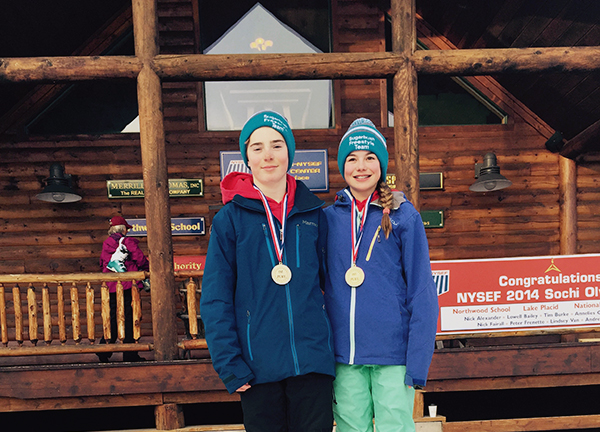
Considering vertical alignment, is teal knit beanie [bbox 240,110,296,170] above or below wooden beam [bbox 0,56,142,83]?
below

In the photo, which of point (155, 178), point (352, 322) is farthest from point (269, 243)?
point (155, 178)

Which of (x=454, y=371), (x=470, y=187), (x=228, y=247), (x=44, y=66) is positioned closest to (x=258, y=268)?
(x=228, y=247)

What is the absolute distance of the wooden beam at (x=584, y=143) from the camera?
20.0ft

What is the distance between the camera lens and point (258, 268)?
1840 millimetres

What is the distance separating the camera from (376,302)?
1903 mm

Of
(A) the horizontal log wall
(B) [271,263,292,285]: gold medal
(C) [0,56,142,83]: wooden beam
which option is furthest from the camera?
(A) the horizontal log wall

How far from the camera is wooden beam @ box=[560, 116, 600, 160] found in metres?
6.10

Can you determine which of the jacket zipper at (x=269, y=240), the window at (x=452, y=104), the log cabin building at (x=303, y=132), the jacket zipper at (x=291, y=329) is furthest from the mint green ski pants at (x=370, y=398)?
the window at (x=452, y=104)

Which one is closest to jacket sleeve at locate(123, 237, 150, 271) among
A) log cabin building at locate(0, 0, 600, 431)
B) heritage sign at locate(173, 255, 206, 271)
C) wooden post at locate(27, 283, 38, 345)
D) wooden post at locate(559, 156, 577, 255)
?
log cabin building at locate(0, 0, 600, 431)

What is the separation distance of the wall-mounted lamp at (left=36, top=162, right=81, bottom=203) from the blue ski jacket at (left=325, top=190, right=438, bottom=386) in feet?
20.5

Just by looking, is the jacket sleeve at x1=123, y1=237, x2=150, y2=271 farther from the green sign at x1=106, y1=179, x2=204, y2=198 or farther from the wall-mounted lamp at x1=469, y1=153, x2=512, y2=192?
the wall-mounted lamp at x1=469, y1=153, x2=512, y2=192

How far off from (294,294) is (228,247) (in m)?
0.39

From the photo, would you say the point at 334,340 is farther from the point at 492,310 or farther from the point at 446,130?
the point at 446,130

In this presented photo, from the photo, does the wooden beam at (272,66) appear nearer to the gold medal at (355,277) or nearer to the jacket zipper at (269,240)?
the jacket zipper at (269,240)
